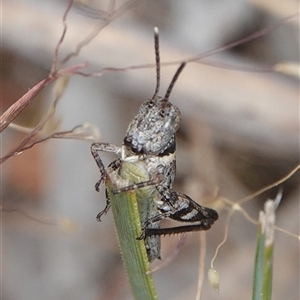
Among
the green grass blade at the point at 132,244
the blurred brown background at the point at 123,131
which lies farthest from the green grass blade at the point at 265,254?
the blurred brown background at the point at 123,131

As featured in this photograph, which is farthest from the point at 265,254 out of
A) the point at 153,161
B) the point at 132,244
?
the point at 153,161

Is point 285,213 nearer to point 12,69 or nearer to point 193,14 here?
point 193,14

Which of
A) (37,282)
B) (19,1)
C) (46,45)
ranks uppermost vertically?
(19,1)

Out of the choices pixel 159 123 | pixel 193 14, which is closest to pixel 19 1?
pixel 193 14

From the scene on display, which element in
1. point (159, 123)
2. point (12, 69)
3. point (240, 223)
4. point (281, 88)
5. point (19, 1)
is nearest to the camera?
point (159, 123)

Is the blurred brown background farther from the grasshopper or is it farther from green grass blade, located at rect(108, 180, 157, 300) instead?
green grass blade, located at rect(108, 180, 157, 300)

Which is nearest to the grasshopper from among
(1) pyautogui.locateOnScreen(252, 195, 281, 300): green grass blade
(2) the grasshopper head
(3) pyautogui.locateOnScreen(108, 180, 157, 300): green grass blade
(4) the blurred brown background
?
(2) the grasshopper head
